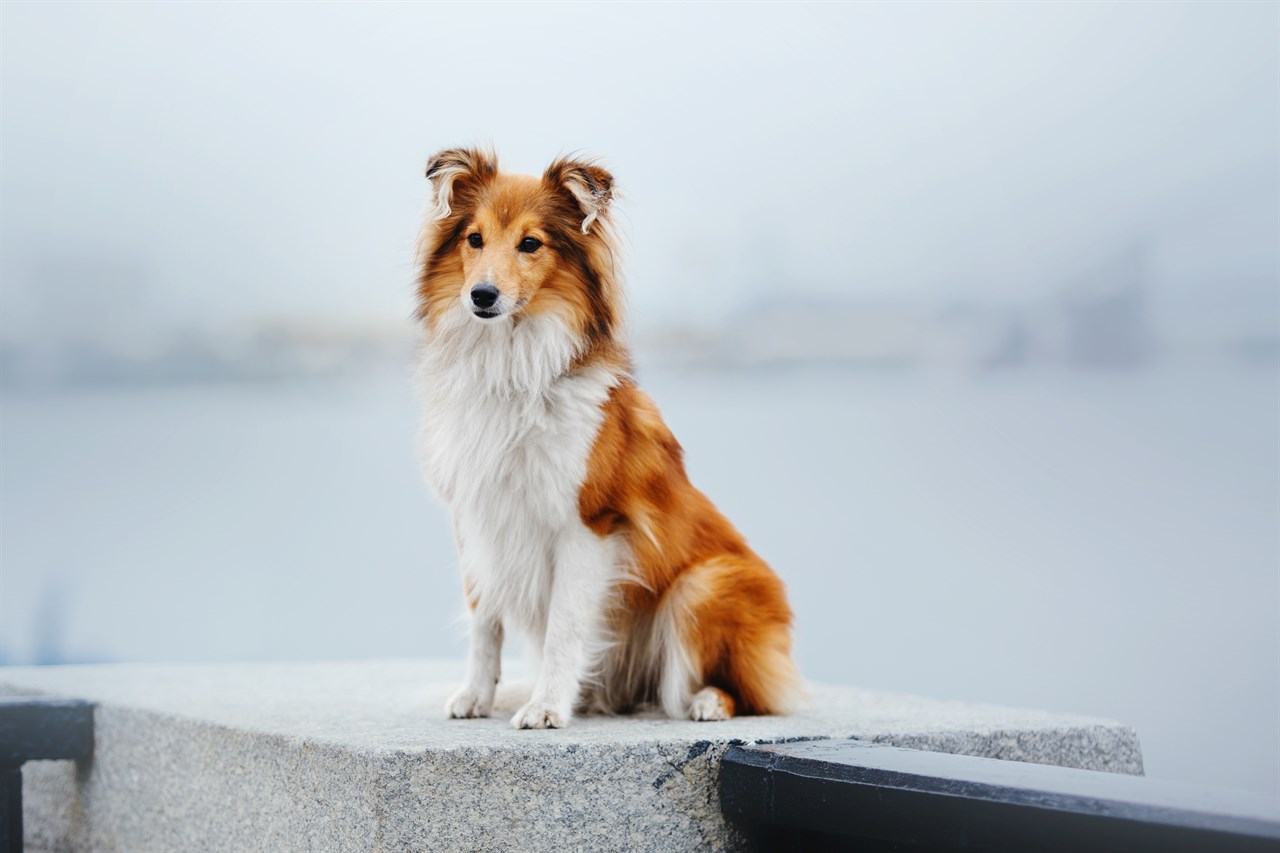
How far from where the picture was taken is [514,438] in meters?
2.19

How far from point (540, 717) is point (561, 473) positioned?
411mm

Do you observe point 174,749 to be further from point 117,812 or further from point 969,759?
point 969,759

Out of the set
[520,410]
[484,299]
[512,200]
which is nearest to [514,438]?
[520,410]

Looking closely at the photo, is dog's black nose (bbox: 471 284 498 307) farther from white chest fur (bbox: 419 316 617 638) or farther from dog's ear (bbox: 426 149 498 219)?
dog's ear (bbox: 426 149 498 219)

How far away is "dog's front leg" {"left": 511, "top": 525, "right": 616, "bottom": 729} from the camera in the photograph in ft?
7.15

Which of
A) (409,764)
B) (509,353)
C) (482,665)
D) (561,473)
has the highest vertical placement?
(509,353)

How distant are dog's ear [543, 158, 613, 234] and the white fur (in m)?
0.20

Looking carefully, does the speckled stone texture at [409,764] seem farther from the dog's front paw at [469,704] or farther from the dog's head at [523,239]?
the dog's head at [523,239]

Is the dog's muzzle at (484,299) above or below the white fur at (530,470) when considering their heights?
above

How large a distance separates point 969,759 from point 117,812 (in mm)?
1833

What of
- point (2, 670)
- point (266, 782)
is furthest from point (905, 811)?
point (2, 670)

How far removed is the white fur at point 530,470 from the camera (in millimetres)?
2182

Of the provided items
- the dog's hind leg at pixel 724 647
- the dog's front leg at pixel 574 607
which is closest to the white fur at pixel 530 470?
the dog's front leg at pixel 574 607

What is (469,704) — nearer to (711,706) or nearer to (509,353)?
(711,706)
